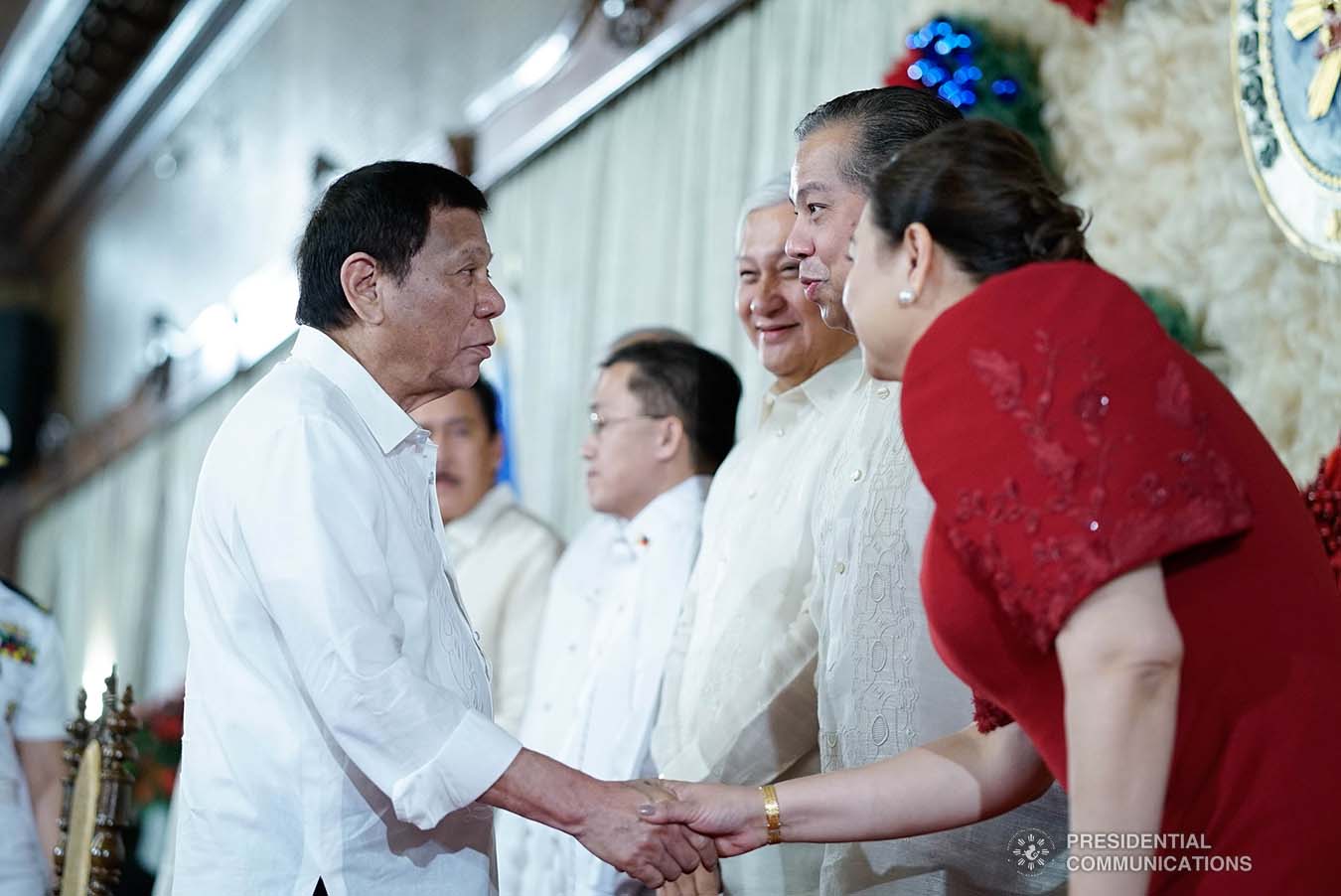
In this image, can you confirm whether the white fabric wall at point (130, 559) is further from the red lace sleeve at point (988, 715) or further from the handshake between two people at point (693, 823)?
the red lace sleeve at point (988, 715)

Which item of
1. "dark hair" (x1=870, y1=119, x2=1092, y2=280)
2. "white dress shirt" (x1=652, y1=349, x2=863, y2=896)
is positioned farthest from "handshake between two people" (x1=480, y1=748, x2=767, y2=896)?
"dark hair" (x1=870, y1=119, x2=1092, y2=280)

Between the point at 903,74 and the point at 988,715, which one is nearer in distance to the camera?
the point at 988,715

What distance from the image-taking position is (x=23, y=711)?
3.48 m

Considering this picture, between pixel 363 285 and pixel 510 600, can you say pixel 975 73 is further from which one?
pixel 363 285

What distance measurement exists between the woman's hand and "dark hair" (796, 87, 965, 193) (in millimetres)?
969

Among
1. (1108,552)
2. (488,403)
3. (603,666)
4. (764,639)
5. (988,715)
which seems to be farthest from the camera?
(488,403)

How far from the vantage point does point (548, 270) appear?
6625 millimetres

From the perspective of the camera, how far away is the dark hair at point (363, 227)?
249 cm

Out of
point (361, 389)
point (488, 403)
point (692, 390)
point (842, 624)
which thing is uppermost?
point (488, 403)

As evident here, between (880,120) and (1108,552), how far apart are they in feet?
4.11

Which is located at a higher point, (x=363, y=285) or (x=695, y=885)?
(x=363, y=285)

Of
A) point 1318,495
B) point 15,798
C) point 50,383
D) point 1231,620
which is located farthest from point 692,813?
point 50,383

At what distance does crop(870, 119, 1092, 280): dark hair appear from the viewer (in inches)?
65.3

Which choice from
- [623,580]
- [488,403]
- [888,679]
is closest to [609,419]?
[623,580]
